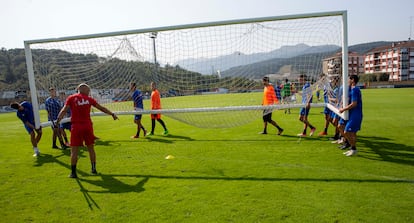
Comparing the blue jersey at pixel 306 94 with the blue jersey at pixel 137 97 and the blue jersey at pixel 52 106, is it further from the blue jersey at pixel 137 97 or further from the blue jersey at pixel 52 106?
the blue jersey at pixel 52 106

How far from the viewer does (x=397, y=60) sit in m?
90.6

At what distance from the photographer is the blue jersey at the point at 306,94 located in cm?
826

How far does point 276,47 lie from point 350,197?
469cm

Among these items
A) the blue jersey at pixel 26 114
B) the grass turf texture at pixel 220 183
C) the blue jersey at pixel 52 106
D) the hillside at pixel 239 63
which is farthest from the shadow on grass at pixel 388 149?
the blue jersey at pixel 26 114

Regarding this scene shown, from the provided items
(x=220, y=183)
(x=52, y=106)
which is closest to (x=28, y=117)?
(x=52, y=106)

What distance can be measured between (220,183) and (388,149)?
5.07 m

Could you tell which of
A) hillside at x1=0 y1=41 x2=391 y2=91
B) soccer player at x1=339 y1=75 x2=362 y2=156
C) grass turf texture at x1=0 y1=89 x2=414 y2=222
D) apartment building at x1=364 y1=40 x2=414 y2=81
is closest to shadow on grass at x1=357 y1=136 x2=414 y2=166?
grass turf texture at x1=0 y1=89 x2=414 y2=222

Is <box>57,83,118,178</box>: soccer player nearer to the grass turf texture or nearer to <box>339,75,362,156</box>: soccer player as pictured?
the grass turf texture

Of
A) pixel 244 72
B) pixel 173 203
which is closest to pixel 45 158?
pixel 173 203

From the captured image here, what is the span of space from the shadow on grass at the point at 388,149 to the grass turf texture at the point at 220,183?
0.07 feet

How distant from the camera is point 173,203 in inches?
182

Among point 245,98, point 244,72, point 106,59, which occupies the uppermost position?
point 106,59

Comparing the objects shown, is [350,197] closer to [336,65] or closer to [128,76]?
[336,65]

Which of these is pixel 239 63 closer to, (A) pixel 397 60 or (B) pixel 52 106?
(B) pixel 52 106
